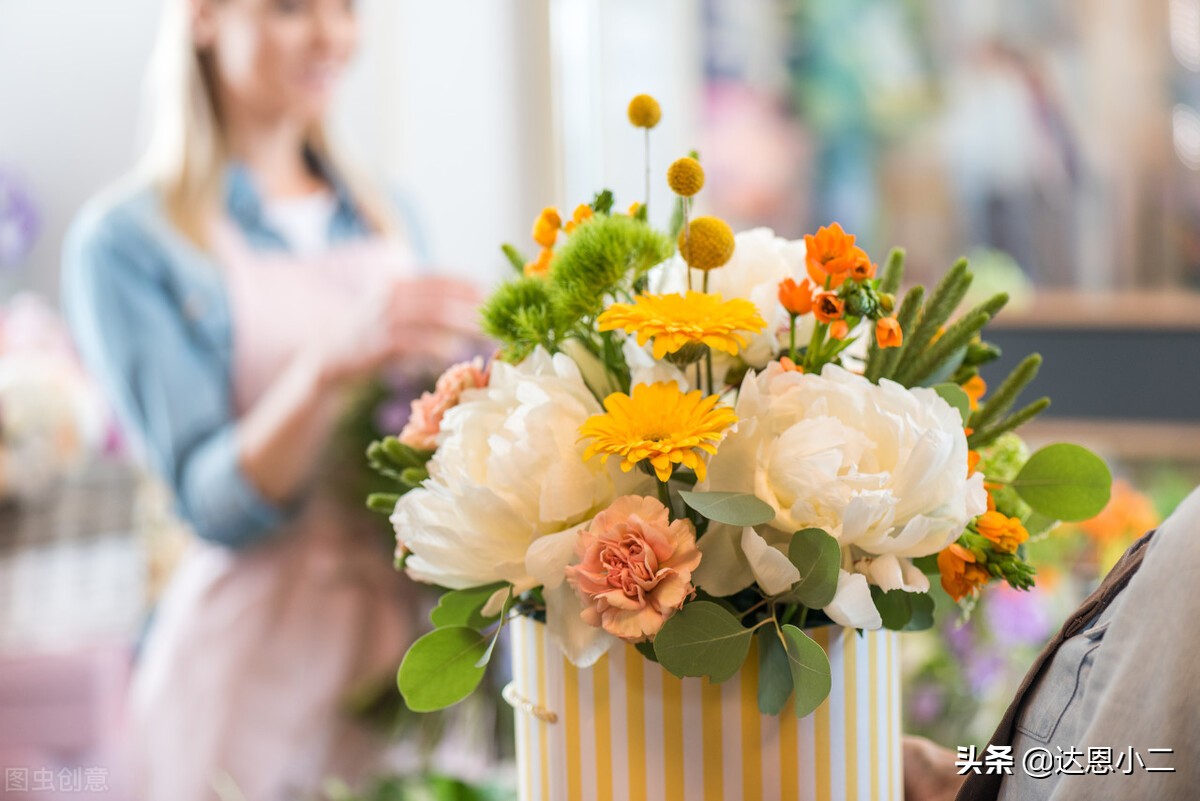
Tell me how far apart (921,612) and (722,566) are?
10 centimetres

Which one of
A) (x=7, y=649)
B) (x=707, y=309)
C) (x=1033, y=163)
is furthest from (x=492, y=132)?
(x=707, y=309)

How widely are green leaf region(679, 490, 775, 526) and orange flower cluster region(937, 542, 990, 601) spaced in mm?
81

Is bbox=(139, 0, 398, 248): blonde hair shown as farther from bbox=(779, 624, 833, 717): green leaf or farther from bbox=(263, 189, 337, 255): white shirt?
bbox=(779, 624, 833, 717): green leaf

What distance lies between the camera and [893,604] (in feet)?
1.57

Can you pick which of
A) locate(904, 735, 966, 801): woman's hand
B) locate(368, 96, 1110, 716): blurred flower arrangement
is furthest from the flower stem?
locate(904, 735, 966, 801): woman's hand

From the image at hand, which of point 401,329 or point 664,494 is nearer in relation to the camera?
point 664,494

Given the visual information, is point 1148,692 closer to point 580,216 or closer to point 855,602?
point 855,602

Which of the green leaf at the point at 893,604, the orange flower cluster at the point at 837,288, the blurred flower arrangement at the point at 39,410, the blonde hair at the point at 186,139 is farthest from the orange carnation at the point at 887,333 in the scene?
the blurred flower arrangement at the point at 39,410

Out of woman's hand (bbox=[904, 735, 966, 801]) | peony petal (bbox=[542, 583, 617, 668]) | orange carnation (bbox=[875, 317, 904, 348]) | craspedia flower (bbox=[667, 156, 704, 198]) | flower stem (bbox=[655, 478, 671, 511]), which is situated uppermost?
craspedia flower (bbox=[667, 156, 704, 198])

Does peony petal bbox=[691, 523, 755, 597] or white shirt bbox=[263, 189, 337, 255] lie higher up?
white shirt bbox=[263, 189, 337, 255]

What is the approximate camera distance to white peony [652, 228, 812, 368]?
49 centimetres

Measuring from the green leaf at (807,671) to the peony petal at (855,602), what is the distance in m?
0.02

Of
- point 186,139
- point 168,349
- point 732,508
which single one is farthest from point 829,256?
point 186,139

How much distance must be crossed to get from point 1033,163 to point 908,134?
0.89ft
